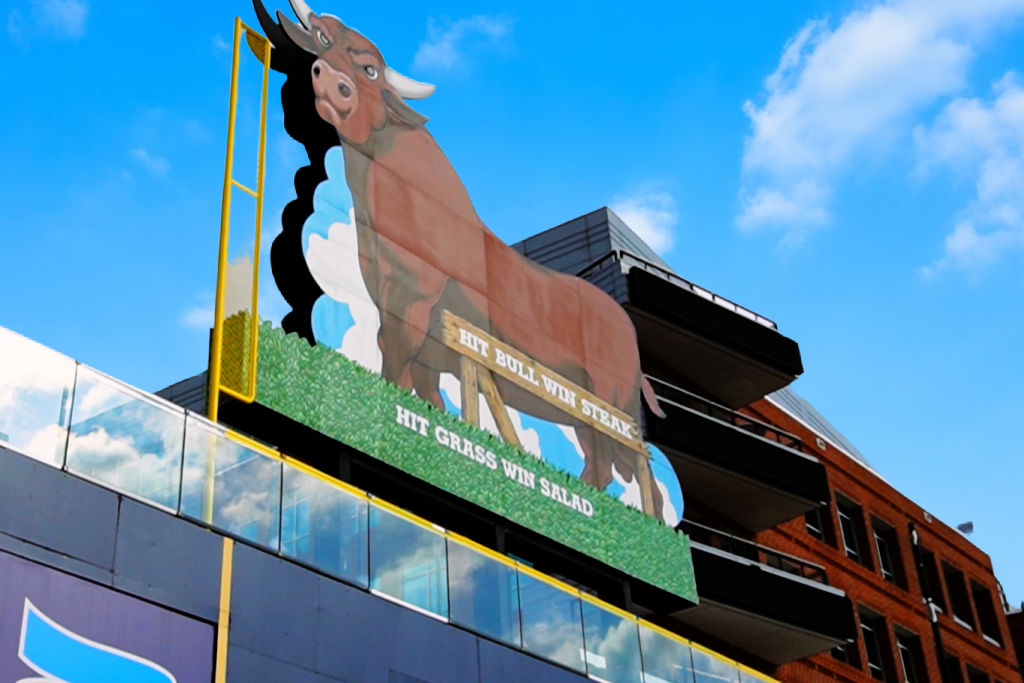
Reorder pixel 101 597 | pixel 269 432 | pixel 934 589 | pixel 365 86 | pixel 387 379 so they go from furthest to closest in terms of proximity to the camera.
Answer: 1. pixel 934 589
2. pixel 365 86
3. pixel 387 379
4. pixel 269 432
5. pixel 101 597

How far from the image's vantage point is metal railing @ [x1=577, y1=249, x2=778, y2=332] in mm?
32469

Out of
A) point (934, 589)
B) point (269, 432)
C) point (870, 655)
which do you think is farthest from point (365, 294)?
point (934, 589)

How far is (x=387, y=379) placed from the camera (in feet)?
70.5

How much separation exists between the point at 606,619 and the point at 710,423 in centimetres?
967

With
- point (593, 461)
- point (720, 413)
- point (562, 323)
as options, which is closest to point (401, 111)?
point (562, 323)

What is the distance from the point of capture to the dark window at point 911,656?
38.4 m

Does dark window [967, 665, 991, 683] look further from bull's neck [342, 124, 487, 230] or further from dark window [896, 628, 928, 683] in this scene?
bull's neck [342, 124, 487, 230]

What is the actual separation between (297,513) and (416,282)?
6.37m

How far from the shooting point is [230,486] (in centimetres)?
1686

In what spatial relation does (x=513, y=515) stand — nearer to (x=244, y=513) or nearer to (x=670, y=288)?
(x=244, y=513)

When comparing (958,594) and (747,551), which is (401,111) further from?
(958,594)

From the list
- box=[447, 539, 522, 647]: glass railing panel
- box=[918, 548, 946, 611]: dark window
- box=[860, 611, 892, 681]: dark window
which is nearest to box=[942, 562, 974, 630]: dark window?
box=[918, 548, 946, 611]: dark window

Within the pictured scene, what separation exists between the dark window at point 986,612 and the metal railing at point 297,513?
24.7 m

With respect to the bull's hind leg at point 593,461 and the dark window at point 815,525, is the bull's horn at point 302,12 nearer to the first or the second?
the bull's hind leg at point 593,461
